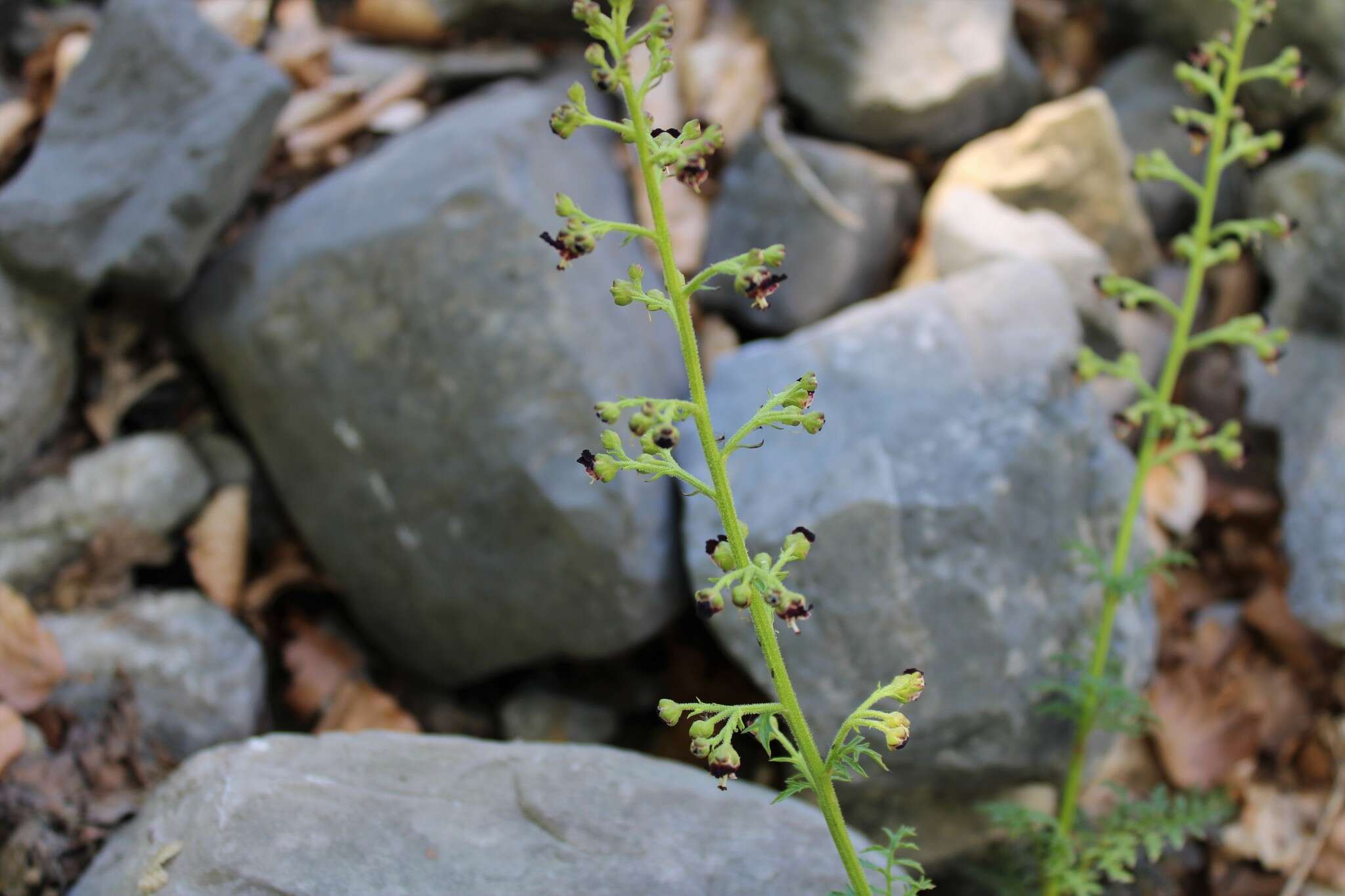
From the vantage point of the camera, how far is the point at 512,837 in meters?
2.36

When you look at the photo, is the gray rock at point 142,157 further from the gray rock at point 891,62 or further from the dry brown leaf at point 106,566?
the gray rock at point 891,62

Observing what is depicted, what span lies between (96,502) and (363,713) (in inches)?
40.4

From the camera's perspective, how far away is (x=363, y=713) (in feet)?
11.7

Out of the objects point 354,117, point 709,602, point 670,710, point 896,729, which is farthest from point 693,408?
point 354,117

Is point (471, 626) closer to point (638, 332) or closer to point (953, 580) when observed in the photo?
point (638, 332)

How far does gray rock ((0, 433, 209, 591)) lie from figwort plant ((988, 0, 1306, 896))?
259cm

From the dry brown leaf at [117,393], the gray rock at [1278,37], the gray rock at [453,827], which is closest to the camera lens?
the gray rock at [453,827]

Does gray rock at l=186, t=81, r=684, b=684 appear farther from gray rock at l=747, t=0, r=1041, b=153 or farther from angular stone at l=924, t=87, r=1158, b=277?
angular stone at l=924, t=87, r=1158, b=277

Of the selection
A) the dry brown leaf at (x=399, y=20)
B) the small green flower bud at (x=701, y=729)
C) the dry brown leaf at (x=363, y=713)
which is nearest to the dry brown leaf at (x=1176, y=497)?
the dry brown leaf at (x=363, y=713)

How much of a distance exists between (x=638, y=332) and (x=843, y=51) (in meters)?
1.39

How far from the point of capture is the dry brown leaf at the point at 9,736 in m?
2.83

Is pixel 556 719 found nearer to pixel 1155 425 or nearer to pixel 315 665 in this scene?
pixel 315 665

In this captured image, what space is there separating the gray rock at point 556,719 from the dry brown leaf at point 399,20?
2512 millimetres

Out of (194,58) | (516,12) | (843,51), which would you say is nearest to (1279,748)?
(843,51)
